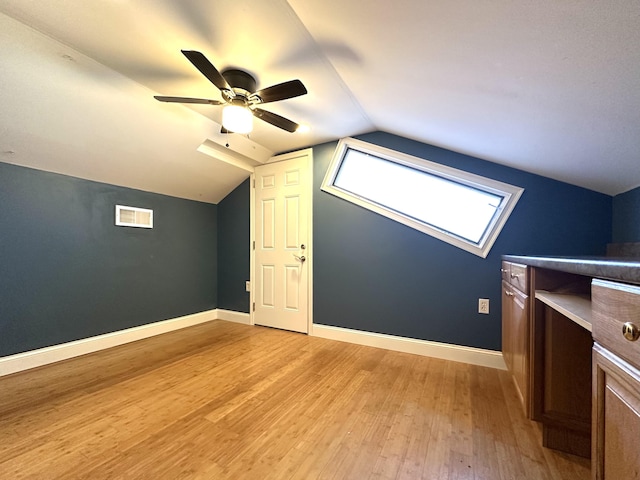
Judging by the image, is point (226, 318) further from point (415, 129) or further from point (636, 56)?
point (636, 56)

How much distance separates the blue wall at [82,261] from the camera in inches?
82.7

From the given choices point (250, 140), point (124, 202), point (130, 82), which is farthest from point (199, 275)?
point (130, 82)

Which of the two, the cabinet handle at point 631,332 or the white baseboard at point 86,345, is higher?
the cabinet handle at point 631,332

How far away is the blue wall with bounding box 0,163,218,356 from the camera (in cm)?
210

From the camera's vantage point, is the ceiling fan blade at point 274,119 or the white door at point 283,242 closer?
the ceiling fan blade at point 274,119

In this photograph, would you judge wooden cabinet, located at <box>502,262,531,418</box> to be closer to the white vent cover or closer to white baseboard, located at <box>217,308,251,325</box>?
white baseboard, located at <box>217,308,251,325</box>

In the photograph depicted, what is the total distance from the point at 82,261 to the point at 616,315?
3584 mm

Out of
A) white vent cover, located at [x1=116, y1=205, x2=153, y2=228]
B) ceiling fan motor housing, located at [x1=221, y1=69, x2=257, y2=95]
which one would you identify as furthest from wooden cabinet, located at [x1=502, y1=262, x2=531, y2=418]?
white vent cover, located at [x1=116, y1=205, x2=153, y2=228]

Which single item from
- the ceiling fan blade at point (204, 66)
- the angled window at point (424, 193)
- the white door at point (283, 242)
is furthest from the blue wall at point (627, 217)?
the ceiling fan blade at point (204, 66)

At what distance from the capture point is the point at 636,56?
849 mm

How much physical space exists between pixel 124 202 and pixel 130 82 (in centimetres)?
142

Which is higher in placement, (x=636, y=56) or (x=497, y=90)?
(x=497, y=90)

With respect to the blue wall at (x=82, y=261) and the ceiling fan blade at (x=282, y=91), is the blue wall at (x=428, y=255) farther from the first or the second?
the blue wall at (x=82, y=261)

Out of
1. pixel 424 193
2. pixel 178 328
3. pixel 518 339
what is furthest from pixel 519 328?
pixel 178 328
